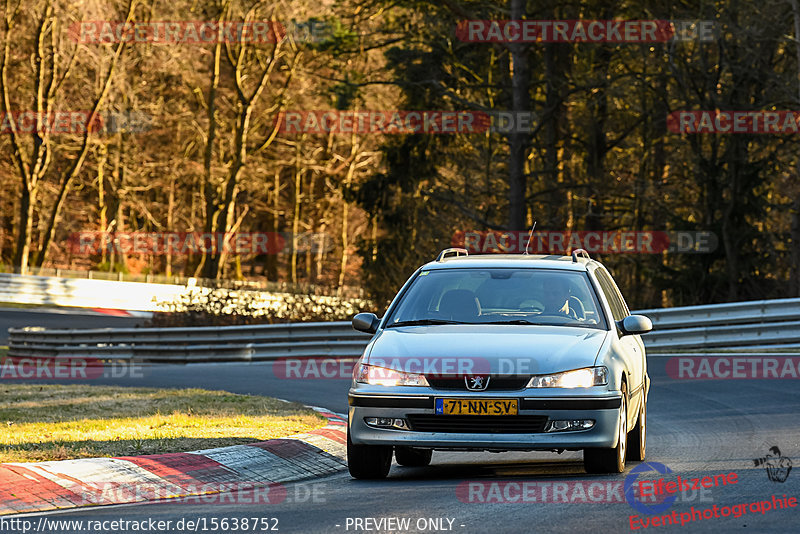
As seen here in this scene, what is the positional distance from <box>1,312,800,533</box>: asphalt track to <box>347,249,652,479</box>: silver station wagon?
0.30m

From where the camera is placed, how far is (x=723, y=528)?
6672mm

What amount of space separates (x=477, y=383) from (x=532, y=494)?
808 millimetres

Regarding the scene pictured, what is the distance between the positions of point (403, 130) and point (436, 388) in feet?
92.3

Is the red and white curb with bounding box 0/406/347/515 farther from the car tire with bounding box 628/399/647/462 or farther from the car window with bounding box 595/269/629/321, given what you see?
the car window with bounding box 595/269/629/321

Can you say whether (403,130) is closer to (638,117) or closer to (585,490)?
(638,117)

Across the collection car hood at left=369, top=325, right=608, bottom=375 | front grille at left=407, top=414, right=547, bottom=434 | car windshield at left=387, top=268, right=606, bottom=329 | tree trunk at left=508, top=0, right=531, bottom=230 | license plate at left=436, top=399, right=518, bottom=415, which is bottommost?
front grille at left=407, top=414, right=547, bottom=434

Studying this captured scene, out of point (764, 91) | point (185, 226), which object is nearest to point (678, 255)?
point (764, 91)

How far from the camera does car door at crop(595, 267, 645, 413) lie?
938 centimetres

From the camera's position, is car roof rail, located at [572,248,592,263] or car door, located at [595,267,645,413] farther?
car roof rail, located at [572,248,592,263]

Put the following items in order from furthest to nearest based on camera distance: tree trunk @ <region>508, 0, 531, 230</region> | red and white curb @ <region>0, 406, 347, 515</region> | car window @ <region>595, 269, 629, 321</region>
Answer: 1. tree trunk @ <region>508, 0, 531, 230</region>
2. car window @ <region>595, 269, 629, 321</region>
3. red and white curb @ <region>0, 406, 347, 515</region>

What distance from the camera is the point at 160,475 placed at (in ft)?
27.9

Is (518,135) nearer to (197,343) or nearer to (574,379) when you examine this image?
(197,343)

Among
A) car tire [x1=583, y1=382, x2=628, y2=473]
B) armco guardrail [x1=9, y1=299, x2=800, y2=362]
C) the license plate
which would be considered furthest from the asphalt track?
armco guardrail [x1=9, y1=299, x2=800, y2=362]

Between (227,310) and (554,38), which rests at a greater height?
(554,38)
